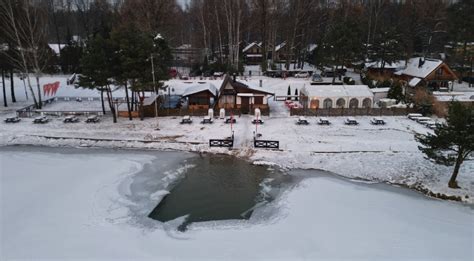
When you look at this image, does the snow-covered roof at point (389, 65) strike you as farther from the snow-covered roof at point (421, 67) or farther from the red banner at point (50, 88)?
the red banner at point (50, 88)

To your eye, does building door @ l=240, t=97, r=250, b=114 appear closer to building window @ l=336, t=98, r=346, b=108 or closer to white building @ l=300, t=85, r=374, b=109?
white building @ l=300, t=85, r=374, b=109

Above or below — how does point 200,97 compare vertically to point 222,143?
Result: above

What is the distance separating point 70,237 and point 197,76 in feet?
136

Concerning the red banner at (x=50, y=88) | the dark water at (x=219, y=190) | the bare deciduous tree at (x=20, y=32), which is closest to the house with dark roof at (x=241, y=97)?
the dark water at (x=219, y=190)

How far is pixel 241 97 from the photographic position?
3572 cm

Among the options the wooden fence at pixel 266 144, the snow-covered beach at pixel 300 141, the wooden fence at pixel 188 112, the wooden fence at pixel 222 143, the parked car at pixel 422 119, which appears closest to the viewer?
the snow-covered beach at pixel 300 141

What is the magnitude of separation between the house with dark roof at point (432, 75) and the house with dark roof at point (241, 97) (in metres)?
19.1

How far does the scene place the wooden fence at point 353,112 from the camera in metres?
33.6

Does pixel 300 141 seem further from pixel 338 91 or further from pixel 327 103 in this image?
pixel 338 91

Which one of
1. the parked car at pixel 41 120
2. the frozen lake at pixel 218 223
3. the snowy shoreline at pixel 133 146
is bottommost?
the frozen lake at pixel 218 223

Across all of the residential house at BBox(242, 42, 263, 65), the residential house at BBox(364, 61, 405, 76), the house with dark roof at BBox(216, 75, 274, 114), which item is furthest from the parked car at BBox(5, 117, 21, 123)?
the residential house at BBox(242, 42, 263, 65)

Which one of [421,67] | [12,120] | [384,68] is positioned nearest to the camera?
[12,120]

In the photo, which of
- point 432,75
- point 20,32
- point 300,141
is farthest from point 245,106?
point 432,75

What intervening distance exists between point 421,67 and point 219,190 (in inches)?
1450
